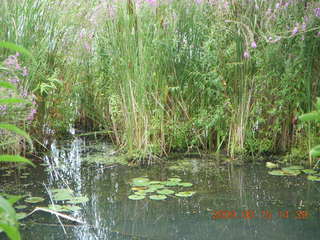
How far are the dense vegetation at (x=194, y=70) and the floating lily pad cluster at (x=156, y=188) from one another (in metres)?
0.61

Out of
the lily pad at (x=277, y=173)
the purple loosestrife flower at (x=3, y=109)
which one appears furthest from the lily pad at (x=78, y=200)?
the lily pad at (x=277, y=173)

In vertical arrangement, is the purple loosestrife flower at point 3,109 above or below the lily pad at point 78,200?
above

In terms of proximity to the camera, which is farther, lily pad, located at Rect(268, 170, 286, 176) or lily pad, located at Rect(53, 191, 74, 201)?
lily pad, located at Rect(268, 170, 286, 176)

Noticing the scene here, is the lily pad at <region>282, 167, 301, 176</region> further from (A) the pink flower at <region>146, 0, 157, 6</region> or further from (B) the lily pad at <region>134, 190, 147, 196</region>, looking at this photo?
(A) the pink flower at <region>146, 0, 157, 6</region>

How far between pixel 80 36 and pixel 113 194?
247 cm

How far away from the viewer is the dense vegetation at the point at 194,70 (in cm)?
377

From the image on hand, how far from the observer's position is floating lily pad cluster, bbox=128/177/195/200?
3.02 m

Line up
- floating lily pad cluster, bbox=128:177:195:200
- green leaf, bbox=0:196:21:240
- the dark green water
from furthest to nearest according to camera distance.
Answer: floating lily pad cluster, bbox=128:177:195:200 → the dark green water → green leaf, bbox=0:196:21:240

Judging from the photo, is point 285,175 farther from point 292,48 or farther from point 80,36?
point 80,36

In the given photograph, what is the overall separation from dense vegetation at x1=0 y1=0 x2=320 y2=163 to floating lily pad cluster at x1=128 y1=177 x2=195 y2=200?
61 cm

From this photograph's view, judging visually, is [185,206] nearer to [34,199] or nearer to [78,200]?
[78,200]

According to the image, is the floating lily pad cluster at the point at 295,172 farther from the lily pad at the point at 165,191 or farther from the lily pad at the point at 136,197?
the lily pad at the point at 136,197
